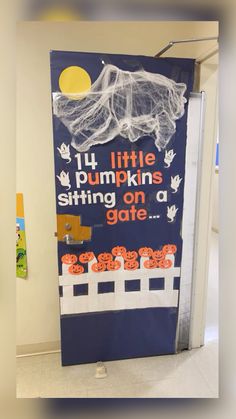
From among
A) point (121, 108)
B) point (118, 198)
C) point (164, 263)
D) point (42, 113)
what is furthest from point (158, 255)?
point (42, 113)

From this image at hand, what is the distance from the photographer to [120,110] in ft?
3.72

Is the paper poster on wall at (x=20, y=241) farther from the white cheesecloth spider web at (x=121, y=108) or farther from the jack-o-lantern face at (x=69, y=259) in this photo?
the white cheesecloth spider web at (x=121, y=108)

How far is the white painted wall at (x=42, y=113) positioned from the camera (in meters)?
1.05

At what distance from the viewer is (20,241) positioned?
3.64ft

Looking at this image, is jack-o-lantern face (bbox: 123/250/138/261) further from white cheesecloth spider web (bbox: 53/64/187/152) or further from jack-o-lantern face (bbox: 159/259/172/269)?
white cheesecloth spider web (bbox: 53/64/187/152)

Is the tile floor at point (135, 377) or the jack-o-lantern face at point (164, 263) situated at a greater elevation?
the jack-o-lantern face at point (164, 263)

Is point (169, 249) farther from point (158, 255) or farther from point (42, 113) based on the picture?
point (42, 113)

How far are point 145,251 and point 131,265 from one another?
8 cm

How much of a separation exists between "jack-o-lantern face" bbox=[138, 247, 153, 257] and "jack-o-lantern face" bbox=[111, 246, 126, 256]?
0.21 ft

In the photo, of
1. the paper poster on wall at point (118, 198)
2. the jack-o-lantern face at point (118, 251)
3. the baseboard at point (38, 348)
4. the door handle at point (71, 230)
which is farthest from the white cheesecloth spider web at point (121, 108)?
the baseboard at point (38, 348)

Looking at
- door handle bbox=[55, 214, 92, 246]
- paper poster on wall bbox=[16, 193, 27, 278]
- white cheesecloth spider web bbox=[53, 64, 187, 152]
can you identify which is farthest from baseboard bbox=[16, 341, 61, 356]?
white cheesecloth spider web bbox=[53, 64, 187, 152]
